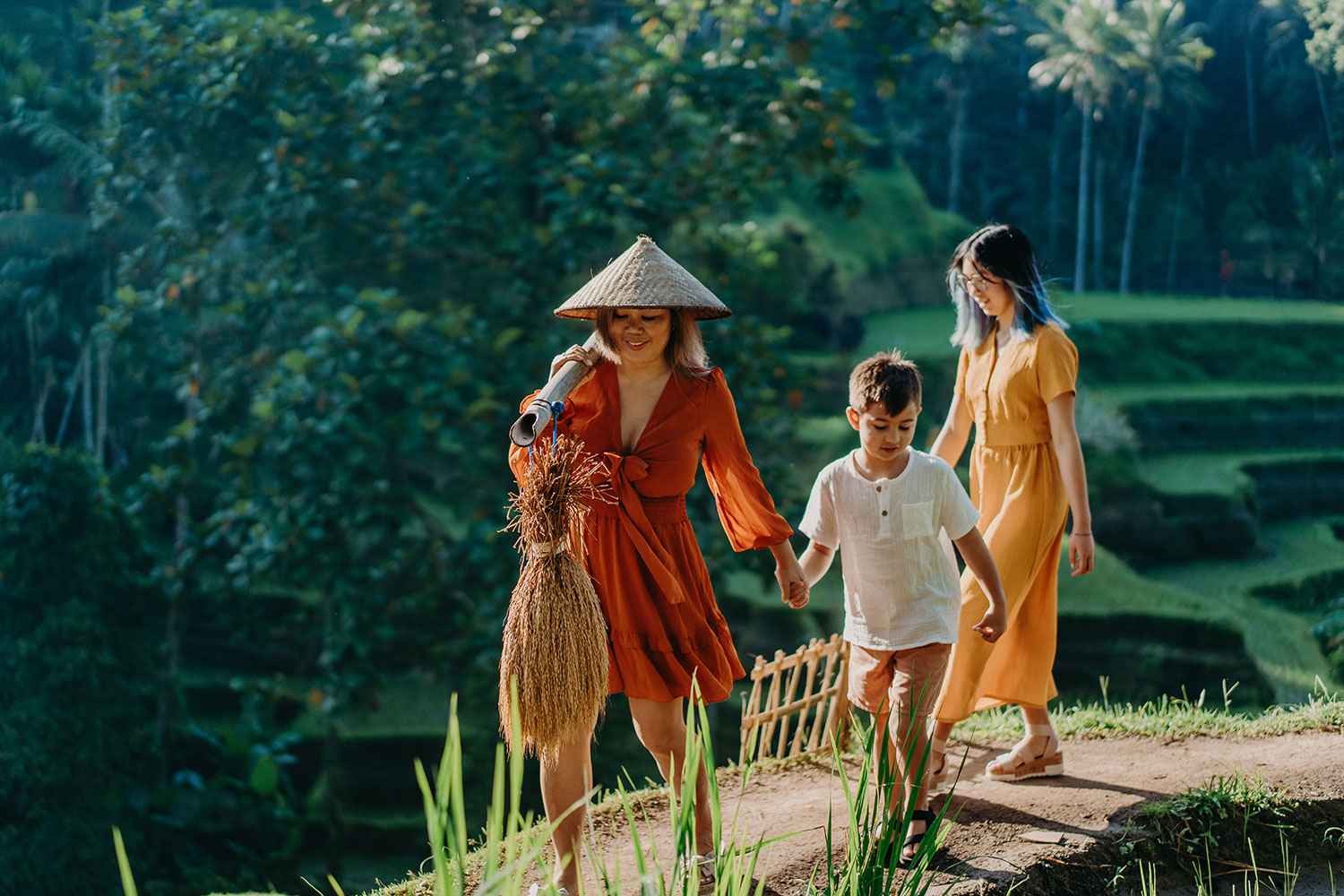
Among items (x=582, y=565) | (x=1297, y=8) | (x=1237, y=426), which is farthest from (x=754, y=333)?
(x=1237, y=426)

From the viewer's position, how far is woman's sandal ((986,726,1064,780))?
3.12 m

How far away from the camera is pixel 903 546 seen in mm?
2473

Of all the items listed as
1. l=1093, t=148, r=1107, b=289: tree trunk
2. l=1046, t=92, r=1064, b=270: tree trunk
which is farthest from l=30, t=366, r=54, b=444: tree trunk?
l=1093, t=148, r=1107, b=289: tree trunk

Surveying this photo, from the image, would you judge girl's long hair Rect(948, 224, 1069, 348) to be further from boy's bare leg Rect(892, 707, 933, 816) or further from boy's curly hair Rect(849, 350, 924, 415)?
boy's bare leg Rect(892, 707, 933, 816)

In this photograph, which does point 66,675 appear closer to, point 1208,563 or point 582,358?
point 582,358

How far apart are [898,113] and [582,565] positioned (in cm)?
1965

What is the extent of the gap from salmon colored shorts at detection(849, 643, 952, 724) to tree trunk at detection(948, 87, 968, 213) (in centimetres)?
1945

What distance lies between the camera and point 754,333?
6.11 meters

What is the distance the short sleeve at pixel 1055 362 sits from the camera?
2816mm

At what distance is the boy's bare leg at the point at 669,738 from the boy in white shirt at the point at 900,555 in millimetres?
395

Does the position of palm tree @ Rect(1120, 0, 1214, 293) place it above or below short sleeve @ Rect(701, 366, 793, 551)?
above

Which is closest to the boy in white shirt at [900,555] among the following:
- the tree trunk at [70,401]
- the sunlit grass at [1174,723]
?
the sunlit grass at [1174,723]

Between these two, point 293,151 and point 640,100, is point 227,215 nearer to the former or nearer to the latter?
point 293,151

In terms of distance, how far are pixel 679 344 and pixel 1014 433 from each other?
1.01m
